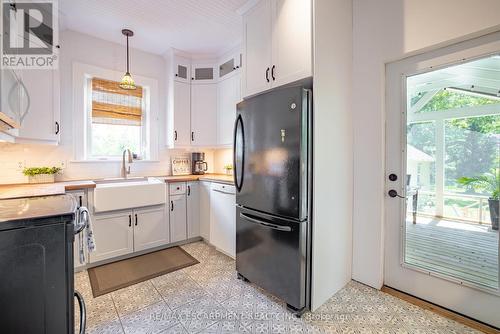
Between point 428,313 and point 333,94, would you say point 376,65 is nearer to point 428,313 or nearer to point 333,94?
point 333,94

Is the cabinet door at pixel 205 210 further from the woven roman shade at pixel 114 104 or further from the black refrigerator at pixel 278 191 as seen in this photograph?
the woven roman shade at pixel 114 104

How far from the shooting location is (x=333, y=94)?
1.90 m

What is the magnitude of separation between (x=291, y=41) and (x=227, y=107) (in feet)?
5.09

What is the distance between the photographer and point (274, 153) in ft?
5.89

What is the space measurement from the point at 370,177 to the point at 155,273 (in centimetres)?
236

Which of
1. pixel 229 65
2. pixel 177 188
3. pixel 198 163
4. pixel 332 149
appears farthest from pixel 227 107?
pixel 332 149

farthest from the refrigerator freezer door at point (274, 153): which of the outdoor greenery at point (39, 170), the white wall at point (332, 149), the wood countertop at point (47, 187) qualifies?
the outdoor greenery at point (39, 170)

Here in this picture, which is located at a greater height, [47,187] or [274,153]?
[274,153]

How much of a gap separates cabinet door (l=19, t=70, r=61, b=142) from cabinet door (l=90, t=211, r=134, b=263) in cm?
98

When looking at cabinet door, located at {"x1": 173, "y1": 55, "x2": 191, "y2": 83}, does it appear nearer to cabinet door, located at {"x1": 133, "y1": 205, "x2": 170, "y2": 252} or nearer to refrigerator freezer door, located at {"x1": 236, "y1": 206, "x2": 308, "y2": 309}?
cabinet door, located at {"x1": 133, "y1": 205, "x2": 170, "y2": 252}

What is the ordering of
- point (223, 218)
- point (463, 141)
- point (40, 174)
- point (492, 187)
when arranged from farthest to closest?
point (223, 218), point (40, 174), point (463, 141), point (492, 187)

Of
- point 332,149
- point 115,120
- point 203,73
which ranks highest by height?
point 203,73

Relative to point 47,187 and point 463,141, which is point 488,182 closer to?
point 463,141

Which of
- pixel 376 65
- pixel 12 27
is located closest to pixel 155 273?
pixel 12 27
